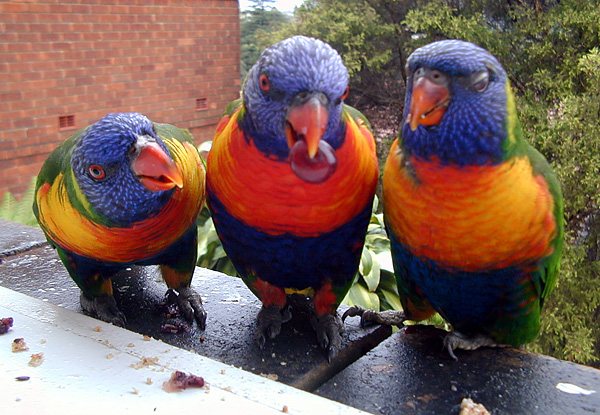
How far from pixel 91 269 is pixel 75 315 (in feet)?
0.73

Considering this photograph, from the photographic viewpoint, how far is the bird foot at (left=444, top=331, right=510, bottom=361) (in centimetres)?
177

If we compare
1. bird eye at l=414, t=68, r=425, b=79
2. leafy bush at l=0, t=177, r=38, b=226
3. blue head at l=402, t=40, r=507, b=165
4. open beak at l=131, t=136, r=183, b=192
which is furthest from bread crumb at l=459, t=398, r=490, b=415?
leafy bush at l=0, t=177, r=38, b=226

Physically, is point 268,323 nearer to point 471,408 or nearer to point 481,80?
point 471,408

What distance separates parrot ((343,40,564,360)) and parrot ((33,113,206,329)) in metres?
0.67

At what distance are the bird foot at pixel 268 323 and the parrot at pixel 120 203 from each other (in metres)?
0.23

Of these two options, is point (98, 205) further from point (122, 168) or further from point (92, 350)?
point (92, 350)

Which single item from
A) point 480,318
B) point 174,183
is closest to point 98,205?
point 174,183

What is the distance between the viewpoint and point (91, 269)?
→ 73.5 inches

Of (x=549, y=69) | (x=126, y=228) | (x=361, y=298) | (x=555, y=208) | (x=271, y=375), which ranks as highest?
(x=549, y=69)

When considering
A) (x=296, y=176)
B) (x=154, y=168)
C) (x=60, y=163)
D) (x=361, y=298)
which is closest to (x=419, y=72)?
(x=296, y=176)

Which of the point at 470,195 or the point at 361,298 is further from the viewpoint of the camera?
the point at 361,298

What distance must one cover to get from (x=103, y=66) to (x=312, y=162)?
4335 millimetres

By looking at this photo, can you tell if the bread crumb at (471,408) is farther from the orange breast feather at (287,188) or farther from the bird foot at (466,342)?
the orange breast feather at (287,188)

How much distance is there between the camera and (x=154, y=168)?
1.54 metres
